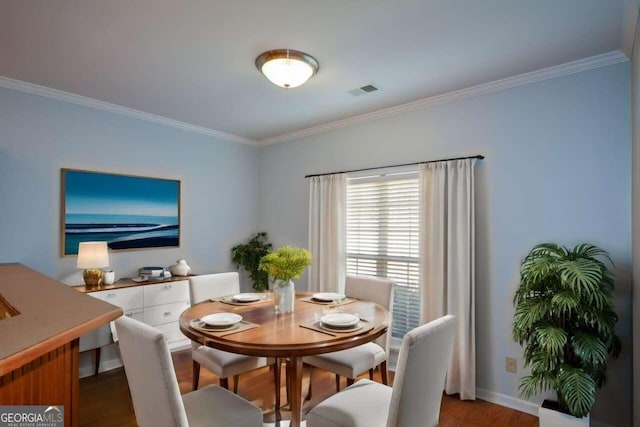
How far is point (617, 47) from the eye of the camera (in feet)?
7.93

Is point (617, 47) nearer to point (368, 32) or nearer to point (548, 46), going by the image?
point (548, 46)

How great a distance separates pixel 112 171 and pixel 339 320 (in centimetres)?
294

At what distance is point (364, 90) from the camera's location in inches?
125

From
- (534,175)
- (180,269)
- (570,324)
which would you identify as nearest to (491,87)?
(534,175)

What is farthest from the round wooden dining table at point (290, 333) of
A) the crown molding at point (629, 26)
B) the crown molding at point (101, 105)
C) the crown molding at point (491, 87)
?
the crown molding at point (101, 105)

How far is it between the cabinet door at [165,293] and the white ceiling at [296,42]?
6.17 ft

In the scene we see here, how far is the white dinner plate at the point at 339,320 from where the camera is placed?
2.09m

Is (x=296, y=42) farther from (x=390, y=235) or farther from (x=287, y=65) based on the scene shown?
(x=390, y=235)

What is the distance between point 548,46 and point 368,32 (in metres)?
1.25

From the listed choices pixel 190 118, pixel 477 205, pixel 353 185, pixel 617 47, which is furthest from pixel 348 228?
pixel 617 47

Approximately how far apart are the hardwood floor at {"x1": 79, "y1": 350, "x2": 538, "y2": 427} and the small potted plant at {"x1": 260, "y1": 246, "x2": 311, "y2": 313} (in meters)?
0.92

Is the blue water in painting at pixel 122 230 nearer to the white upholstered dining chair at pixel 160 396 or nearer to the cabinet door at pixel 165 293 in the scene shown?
the cabinet door at pixel 165 293

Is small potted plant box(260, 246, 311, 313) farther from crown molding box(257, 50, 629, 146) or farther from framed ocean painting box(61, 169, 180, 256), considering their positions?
framed ocean painting box(61, 169, 180, 256)

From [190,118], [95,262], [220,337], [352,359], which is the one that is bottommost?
[352,359]
